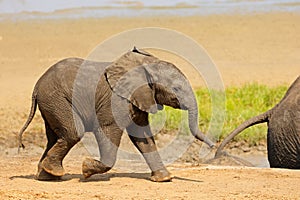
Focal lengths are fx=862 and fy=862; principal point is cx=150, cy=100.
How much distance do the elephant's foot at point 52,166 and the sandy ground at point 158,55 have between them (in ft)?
0.32

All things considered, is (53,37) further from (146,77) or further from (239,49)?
(146,77)

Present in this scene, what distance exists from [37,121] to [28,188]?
529 cm

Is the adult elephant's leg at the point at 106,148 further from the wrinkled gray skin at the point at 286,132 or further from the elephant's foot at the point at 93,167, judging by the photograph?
the wrinkled gray skin at the point at 286,132

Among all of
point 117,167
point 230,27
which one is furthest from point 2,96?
point 230,27

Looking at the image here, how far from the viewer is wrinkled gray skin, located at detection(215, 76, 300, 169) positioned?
8.44m

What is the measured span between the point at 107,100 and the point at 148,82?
383mm

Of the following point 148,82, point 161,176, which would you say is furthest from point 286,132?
point 148,82

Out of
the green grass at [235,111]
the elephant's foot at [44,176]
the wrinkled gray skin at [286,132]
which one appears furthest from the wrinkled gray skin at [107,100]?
the green grass at [235,111]

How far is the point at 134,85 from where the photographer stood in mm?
7367

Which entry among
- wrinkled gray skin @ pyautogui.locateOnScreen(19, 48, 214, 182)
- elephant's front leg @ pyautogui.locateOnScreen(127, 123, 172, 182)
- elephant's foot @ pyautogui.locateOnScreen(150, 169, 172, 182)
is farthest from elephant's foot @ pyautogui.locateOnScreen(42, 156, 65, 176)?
elephant's foot @ pyautogui.locateOnScreen(150, 169, 172, 182)

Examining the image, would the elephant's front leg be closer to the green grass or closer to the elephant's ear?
the elephant's ear

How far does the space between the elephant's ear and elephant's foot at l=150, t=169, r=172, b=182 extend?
0.61 m

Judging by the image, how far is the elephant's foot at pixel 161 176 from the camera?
24.9ft

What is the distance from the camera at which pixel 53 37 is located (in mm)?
27109
